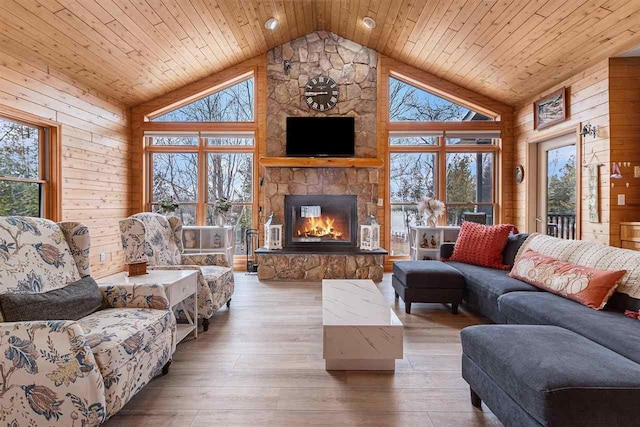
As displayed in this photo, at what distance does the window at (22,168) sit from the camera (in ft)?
12.0

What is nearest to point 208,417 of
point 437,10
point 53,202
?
point 53,202

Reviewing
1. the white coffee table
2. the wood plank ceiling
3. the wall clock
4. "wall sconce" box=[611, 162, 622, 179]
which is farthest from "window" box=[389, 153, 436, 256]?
the white coffee table

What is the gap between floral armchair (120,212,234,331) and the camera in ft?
9.67

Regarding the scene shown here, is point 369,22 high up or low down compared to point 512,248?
up

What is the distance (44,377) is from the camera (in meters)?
1.49

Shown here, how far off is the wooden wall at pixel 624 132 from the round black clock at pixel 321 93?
3.50 m

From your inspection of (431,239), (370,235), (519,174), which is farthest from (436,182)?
(370,235)

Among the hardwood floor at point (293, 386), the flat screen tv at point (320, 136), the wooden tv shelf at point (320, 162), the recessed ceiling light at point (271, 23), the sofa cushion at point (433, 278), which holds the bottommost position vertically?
the hardwood floor at point (293, 386)

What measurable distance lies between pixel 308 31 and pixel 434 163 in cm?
301

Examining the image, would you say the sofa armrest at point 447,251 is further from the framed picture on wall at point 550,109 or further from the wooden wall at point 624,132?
the framed picture on wall at point 550,109

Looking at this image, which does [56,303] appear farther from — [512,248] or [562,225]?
[562,225]

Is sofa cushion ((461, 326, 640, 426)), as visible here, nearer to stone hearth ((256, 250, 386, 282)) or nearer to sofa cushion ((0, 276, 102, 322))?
sofa cushion ((0, 276, 102, 322))

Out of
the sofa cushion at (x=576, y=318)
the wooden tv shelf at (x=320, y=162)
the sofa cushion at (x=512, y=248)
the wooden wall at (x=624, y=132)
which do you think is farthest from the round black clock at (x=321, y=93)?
the sofa cushion at (x=576, y=318)

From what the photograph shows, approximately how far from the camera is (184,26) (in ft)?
13.8
